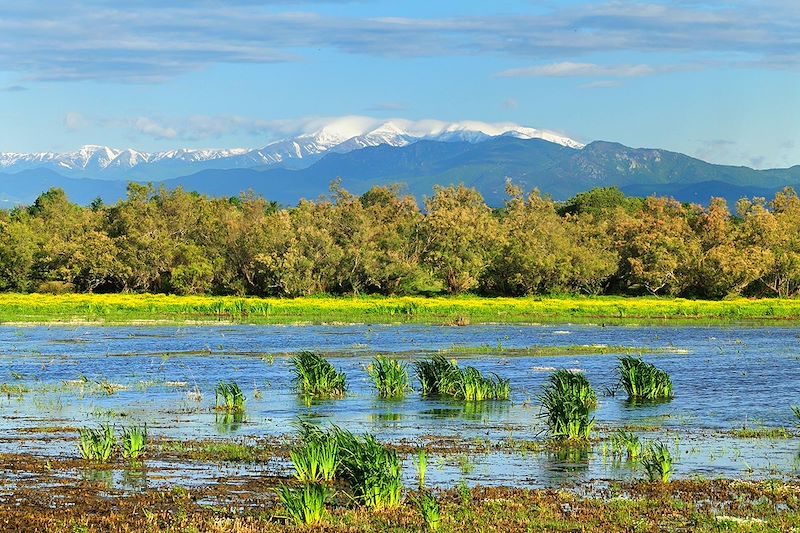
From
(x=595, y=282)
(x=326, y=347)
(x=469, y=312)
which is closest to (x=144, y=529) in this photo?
(x=326, y=347)

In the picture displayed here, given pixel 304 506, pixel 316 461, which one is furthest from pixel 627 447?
pixel 304 506

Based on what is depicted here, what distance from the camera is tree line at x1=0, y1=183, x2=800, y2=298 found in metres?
92.2

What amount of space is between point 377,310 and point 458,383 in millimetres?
46894

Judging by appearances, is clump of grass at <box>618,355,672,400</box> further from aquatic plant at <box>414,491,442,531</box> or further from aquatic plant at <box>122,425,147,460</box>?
aquatic plant at <box>414,491,442,531</box>

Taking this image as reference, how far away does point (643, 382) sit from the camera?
1299 inches

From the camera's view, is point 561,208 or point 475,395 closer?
point 475,395

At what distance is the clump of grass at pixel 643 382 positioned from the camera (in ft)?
108

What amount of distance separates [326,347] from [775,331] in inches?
A: 1025

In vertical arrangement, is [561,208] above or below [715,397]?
above

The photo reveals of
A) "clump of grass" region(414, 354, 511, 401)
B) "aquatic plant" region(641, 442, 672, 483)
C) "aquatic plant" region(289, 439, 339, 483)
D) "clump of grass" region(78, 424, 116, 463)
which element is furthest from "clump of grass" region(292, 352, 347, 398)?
"aquatic plant" region(641, 442, 672, 483)

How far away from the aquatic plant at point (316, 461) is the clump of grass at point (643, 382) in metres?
15.3

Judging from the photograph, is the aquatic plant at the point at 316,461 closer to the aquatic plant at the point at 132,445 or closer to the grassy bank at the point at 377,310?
the aquatic plant at the point at 132,445

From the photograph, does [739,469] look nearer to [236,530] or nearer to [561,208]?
[236,530]

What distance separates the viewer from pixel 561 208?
151625mm
